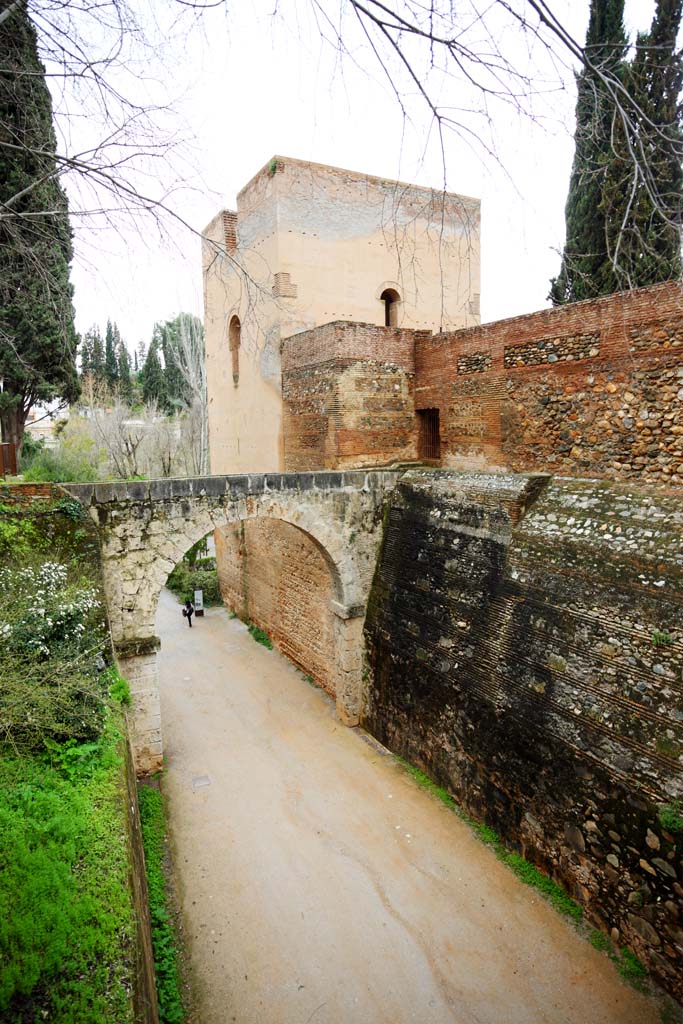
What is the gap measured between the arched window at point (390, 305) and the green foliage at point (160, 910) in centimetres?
1119

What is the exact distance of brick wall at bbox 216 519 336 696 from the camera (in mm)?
11047

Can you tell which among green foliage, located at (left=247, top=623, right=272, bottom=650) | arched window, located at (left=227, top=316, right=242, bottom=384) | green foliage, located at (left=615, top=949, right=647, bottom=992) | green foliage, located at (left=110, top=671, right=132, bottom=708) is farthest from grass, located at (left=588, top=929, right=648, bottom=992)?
arched window, located at (left=227, top=316, right=242, bottom=384)

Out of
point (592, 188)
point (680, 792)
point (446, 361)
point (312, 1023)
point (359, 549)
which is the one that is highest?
point (592, 188)

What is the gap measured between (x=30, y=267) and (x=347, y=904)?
6.94 meters

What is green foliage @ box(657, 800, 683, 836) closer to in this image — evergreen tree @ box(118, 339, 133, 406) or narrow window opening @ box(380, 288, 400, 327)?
narrow window opening @ box(380, 288, 400, 327)

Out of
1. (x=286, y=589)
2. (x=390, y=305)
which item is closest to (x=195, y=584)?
(x=286, y=589)

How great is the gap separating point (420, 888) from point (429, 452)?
7.57m

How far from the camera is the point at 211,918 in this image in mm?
6129

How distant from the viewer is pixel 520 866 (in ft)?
21.2

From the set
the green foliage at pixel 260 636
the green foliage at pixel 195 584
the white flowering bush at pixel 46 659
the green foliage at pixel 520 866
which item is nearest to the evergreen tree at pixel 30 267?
the white flowering bush at pixel 46 659

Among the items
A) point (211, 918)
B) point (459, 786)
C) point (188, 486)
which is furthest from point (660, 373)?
point (211, 918)

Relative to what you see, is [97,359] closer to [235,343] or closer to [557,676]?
[235,343]

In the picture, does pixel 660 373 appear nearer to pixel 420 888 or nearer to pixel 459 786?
pixel 459 786

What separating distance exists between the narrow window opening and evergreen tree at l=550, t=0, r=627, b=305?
11.9 feet
